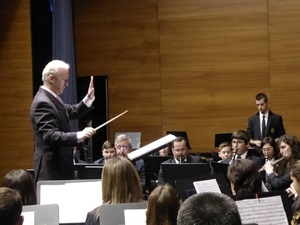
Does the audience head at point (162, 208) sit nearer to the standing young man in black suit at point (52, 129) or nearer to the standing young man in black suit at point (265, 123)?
the standing young man in black suit at point (52, 129)

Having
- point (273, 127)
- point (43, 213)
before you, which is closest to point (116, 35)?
point (273, 127)

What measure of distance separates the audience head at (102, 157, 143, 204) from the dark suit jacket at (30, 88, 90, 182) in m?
0.86

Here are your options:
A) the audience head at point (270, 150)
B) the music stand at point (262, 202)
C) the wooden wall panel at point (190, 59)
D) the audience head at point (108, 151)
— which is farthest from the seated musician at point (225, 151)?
the music stand at point (262, 202)

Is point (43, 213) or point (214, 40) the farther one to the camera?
point (214, 40)

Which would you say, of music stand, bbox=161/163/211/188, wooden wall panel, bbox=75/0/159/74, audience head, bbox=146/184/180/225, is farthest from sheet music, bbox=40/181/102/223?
wooden wall panel, bbox=75/0/159/74

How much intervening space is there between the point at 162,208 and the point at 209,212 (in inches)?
52.8

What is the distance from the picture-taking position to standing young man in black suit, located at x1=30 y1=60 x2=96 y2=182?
4852mm

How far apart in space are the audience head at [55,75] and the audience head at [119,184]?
119 cm

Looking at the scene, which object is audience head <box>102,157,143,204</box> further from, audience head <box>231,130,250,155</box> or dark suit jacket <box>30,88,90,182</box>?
audience head <box>231,130,250,155</box>

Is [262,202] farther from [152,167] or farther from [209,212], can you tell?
[152,167]

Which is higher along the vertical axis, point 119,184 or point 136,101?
point 136,101

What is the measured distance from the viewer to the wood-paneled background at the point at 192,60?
11.6 m

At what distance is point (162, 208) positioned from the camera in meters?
3.21

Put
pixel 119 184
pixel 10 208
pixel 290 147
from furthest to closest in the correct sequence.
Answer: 1. pixel 290 147
2. pixel 119 184
3. pixel 10 208
